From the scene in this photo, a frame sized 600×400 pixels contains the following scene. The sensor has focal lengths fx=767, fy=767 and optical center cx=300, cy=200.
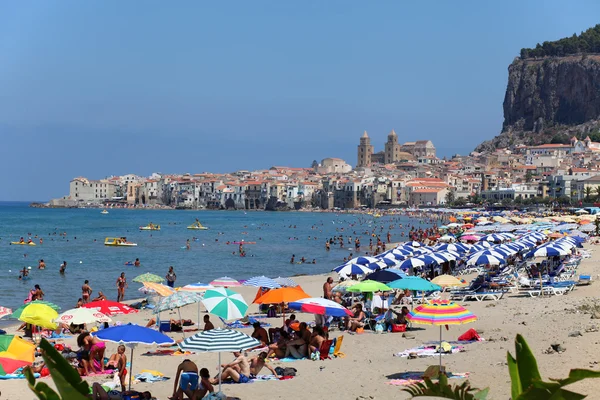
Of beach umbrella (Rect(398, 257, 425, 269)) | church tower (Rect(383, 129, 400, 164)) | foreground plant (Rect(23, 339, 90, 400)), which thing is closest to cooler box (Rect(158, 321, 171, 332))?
beach umbrella (Rect(398, 257, 425, 269))

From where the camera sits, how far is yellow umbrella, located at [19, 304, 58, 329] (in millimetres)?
12406

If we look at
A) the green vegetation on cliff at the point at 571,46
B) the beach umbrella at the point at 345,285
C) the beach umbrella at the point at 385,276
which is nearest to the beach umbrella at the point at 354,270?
the beach umbrella at the point at 345,285

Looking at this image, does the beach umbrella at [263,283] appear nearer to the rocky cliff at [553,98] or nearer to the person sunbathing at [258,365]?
the person sunbathing at [258,365]

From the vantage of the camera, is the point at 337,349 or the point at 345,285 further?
the point at 345,285

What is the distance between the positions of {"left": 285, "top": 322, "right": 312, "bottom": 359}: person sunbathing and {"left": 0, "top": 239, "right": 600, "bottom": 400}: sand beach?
26 centimetres

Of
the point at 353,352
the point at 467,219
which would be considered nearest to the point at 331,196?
the point at 467,219

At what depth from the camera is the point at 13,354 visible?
29.0ft

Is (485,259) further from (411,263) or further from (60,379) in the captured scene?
(60,379)

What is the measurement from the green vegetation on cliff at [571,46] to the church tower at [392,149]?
108 feet

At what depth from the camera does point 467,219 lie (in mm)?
60281

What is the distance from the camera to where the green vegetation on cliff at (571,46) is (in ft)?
476

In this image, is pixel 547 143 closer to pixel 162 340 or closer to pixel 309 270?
pixel 309 270

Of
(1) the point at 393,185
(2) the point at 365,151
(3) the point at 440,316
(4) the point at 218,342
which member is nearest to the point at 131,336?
(4) the point at 218,342

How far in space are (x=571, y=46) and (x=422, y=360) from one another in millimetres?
147736
